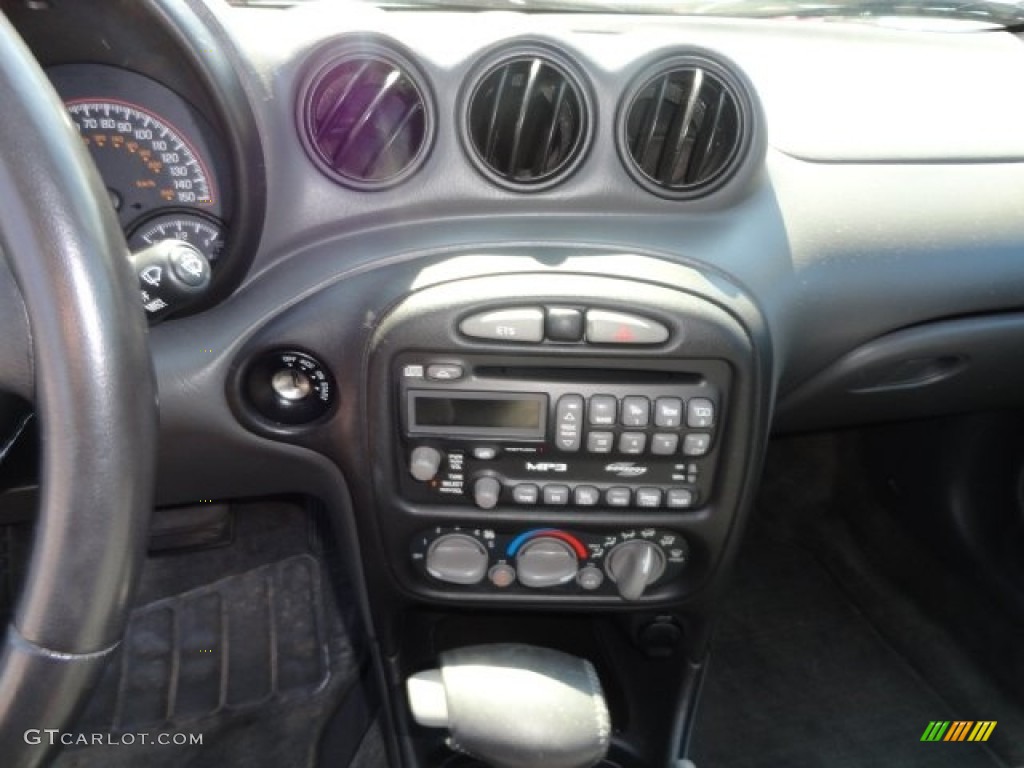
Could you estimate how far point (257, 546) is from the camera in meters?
2.12

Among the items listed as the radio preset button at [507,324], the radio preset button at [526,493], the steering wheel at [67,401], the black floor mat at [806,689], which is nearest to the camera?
the steering wheel at [67,401]

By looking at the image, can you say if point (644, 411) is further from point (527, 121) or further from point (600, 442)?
point (527, 121)

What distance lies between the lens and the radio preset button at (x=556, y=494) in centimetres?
128

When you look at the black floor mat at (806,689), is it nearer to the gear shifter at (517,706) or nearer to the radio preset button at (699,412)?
the gear shifter at (517,706)

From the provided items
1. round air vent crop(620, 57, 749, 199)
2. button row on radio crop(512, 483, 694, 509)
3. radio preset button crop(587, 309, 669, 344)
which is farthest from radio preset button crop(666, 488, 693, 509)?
round air vent crop(620, 57, 749, 199)

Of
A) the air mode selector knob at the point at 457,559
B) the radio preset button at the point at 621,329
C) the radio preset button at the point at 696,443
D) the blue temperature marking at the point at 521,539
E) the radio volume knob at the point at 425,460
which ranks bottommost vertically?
the air mode selector knob at the point at 457,559

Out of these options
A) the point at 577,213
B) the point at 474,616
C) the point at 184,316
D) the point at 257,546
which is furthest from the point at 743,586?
the point at 184,316

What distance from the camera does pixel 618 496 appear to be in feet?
4.21

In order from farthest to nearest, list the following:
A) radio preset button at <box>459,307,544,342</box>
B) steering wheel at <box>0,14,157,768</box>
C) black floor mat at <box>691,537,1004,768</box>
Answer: black floor mat at <box>691,537,1004,768</box>
radio preset button at <box>459,307,544,342</box>
steering wheel at <box>0,14,157,768</box>

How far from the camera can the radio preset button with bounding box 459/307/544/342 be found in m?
1.17

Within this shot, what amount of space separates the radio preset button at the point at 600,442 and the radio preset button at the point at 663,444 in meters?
0.05

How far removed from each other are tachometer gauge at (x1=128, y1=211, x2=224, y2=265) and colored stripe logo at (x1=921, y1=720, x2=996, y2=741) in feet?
4.62

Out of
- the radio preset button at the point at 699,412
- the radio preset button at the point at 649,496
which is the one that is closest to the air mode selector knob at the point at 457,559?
the radio preset button at the point at 649,496

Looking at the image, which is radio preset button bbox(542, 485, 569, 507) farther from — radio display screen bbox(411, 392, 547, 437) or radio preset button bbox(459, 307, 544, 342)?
radio preset button bbox(459, 307, 544, 342)
